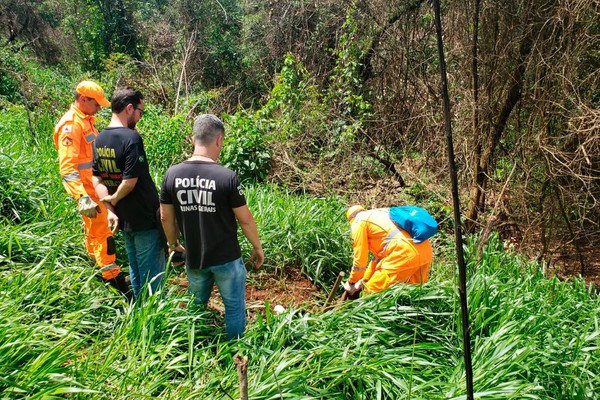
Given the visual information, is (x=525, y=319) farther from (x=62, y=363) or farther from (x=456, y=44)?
(x=456, y=44)

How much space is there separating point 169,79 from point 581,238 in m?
10.7

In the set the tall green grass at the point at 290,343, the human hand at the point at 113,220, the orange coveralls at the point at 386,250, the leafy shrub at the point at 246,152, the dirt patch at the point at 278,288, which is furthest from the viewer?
the leafy shrub at the point at 246,152

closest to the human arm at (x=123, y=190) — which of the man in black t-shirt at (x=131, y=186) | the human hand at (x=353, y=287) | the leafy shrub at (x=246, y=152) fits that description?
the man in black t-shirt at (x=131, y=186)

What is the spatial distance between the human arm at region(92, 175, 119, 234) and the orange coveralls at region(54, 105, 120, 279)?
0.20 metres

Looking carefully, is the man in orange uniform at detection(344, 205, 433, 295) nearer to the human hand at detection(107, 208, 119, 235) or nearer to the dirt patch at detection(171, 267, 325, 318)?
the dirt patch at detection(171, 267, 325, 318)

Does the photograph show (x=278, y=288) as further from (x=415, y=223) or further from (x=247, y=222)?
(x=247, y=222)

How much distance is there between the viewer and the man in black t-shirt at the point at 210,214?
2678 mm

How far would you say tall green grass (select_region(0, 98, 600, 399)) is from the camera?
2.32 meters

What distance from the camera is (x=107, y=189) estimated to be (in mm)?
3447

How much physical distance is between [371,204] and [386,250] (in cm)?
299

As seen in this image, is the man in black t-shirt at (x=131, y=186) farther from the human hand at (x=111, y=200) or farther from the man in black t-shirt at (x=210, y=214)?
the man in black t-shirt at (x=210, y=214)

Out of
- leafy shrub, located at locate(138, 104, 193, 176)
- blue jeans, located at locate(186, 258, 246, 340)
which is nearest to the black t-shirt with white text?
blue jeans, located at locate(186, 258, 246, 340)

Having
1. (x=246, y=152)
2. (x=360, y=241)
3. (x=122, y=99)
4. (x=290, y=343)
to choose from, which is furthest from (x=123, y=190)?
(x=246, y=152)

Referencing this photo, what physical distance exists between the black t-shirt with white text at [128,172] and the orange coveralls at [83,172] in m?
0.31
